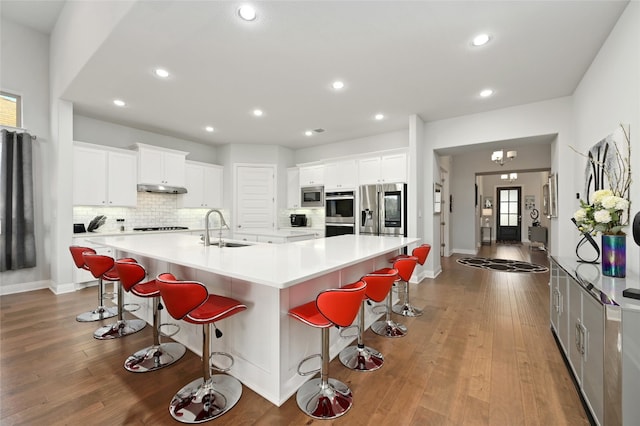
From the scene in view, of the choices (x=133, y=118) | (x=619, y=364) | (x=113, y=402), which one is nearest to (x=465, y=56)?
(x=619, y=364)

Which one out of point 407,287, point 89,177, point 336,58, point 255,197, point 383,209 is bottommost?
point 407,287

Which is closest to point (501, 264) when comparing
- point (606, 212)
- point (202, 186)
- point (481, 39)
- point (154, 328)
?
point (606, 212)

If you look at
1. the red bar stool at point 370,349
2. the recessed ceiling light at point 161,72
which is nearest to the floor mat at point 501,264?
the red bar stool at point 370,349

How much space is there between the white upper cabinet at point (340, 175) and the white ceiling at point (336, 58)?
1083 millimetres

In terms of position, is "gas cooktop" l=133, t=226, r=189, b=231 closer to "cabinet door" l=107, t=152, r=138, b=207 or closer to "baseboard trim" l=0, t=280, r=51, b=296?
"cabinet door" l=107, t=152, r=138, b=207

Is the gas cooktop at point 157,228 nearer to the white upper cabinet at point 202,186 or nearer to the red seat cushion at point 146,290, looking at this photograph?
the white upper cabinet at point 202,186

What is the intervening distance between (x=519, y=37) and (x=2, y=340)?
222 inches

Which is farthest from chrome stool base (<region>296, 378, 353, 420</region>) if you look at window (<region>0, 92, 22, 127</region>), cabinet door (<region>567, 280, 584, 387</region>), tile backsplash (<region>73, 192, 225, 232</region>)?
window (<region>0, 92, 22, 127</region>)

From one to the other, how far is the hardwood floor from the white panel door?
11.9 feet

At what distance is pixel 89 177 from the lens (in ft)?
14.8

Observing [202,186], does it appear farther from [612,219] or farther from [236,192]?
[612,219]

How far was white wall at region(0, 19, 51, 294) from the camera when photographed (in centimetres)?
406

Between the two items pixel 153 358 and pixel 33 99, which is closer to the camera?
pixel 153 358

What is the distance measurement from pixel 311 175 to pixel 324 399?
200 inches
